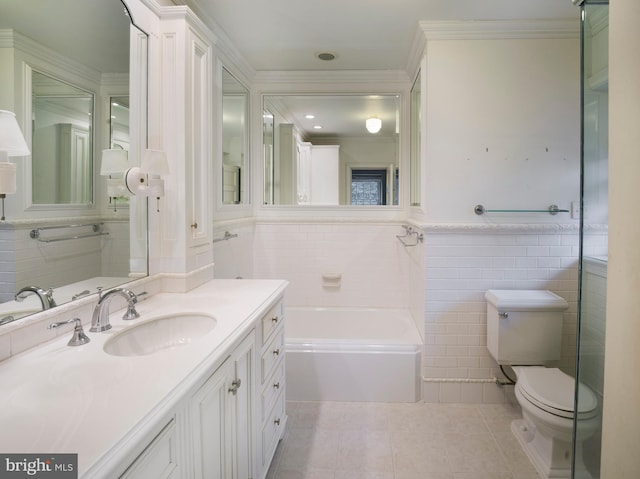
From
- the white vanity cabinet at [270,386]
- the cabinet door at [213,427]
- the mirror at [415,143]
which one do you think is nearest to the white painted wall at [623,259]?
the cabinet door at [213,427]

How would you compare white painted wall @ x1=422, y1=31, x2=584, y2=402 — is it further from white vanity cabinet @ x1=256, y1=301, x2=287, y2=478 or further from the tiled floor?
white vanity cabinet @ x1=256, y1=301, x2=287, y2=478

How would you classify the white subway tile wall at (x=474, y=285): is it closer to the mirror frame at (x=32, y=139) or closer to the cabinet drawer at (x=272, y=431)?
the cabinet drawer at (x=272, y=431)

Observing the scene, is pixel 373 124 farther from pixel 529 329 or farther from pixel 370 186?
pixel 529 329

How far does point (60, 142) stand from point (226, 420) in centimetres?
111

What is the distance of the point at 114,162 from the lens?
164 cm

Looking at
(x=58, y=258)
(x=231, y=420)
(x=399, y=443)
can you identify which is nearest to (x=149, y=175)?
(x=58, y=258)

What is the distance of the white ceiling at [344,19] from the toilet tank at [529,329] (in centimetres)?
174

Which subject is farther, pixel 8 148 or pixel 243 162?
pixel 243 162

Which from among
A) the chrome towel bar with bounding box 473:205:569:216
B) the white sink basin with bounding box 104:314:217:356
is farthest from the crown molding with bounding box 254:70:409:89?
the white sink basin with bounding box 104:314:217:356

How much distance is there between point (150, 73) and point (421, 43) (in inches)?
70.2

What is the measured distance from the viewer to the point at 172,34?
6.33 feet

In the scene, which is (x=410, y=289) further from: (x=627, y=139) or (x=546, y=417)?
(x=627, y=139)

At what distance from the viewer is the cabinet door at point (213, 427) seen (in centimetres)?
108

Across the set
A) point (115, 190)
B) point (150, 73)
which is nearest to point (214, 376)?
point (115, 190)
